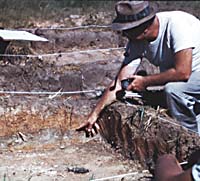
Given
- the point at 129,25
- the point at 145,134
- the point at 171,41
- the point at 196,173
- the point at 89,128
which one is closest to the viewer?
the point at 196,173

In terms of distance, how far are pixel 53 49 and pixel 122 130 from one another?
2.68m

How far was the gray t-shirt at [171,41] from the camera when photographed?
5586mm

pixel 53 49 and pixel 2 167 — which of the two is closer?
pixel 2 167

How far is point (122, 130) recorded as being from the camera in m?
6.34

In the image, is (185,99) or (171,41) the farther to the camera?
(185,99)

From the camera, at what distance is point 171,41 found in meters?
5.64

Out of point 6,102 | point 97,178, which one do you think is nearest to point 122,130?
point 97,178

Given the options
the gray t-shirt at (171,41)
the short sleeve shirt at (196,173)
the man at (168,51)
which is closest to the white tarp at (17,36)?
the man at (168,51)

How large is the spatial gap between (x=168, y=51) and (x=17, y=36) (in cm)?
268

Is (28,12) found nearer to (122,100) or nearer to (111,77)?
(111,77)

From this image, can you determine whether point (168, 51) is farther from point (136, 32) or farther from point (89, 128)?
point (89, 128)

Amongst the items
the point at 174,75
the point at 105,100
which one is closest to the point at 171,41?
the point at 174,75

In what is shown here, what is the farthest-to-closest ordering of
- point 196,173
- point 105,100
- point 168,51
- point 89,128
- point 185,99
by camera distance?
point 89,128 → point 105,100 → point 185,99 → point 168,51 → point 196,173

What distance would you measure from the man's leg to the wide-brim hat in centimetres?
69
